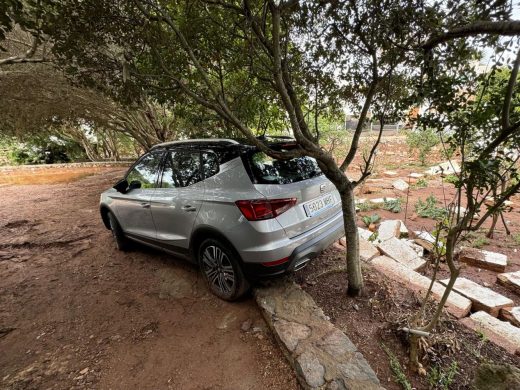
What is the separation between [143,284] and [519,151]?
3889 millimetres

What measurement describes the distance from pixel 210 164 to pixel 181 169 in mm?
507

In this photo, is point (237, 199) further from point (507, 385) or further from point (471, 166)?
point (507, 385)

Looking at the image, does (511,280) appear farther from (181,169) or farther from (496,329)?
(181,169)

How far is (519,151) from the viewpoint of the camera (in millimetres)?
1639

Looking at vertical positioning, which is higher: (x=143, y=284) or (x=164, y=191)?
(x=164, y=191)

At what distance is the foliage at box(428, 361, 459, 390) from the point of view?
175 centimetres

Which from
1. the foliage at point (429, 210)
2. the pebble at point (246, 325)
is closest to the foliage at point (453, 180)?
the foliage at point (429, 210)

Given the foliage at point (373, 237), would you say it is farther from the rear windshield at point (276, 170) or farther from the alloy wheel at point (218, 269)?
the alloy wheel at point (218, 269)

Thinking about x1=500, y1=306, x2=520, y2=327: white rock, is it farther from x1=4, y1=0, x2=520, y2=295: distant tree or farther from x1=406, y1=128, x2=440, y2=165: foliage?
x1=406, y1=128, x2=440, y2=165: foliage

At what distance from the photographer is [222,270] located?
276 centimetres

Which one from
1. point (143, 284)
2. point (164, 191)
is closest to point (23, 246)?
point (143, 284)

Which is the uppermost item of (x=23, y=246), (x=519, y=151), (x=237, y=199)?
(x=519, y=151)

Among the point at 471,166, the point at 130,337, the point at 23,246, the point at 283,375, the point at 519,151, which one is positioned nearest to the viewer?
the point at 471,166

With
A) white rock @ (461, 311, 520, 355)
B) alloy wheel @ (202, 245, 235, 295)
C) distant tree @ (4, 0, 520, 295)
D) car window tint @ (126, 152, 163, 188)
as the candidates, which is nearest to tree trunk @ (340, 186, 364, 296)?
distant tree @ (4, 0, 520, 295)
